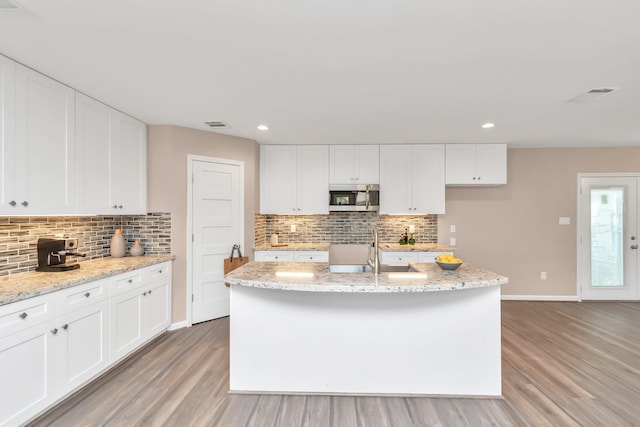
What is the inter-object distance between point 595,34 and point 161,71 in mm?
2923

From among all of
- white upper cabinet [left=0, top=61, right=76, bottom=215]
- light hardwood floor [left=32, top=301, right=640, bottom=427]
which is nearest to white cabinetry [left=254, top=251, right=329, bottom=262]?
light hardwood floor [left=32, top=301, right=640, bottom=427]

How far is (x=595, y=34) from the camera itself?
6.13 feet

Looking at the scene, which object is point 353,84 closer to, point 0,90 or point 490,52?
point 490,52

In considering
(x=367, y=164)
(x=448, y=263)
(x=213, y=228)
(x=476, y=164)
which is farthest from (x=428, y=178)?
(x=213, y=228)

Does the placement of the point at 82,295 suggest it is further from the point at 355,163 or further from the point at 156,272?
the point at 355,163

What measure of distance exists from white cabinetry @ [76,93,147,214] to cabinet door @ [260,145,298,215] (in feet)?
5.59

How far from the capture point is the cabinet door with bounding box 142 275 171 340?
3254mm

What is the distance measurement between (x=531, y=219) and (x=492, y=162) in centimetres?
125

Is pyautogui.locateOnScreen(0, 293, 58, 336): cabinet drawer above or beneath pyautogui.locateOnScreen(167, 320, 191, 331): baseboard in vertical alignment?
above

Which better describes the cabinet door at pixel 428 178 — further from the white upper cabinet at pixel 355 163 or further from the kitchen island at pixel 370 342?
the kitchen island at pixel 370 342

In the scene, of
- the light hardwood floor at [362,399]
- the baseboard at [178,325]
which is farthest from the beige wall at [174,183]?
the light hardwood floor at [362,399]

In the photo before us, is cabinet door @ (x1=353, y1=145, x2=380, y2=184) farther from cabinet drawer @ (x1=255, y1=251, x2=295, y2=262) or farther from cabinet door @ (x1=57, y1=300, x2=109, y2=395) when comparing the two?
cabinet door @ (x1=57, y1=300, x2=109, y2=395)

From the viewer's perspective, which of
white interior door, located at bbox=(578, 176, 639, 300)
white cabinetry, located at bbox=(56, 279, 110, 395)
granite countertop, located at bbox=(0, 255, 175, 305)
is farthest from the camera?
white interior door, located at bbox=(578, 176, 639, 300)

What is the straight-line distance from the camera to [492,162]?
469cm
